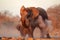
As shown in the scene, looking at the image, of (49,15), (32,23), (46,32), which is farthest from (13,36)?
(49,15)

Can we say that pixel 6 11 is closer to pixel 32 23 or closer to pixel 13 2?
pixel 13 2

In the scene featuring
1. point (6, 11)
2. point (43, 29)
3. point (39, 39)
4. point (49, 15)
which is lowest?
point (39, 39)

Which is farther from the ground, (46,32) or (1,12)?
(1,12)

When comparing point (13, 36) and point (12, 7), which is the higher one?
point (12, 7)

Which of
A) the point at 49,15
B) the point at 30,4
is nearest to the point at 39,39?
the point at 49,15

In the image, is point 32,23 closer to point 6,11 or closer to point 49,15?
point 49,15

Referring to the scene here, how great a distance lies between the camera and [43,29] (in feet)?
7.10

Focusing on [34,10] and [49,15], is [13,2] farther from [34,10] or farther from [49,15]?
[49,15]

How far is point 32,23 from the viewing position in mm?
2188

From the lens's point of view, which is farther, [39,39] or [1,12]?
[1,12]

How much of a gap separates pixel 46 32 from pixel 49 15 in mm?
274

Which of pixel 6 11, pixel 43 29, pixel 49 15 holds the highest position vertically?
pixel 6 11

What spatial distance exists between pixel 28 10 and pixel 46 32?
1.49 feet

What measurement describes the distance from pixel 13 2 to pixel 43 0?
1.60 ft
